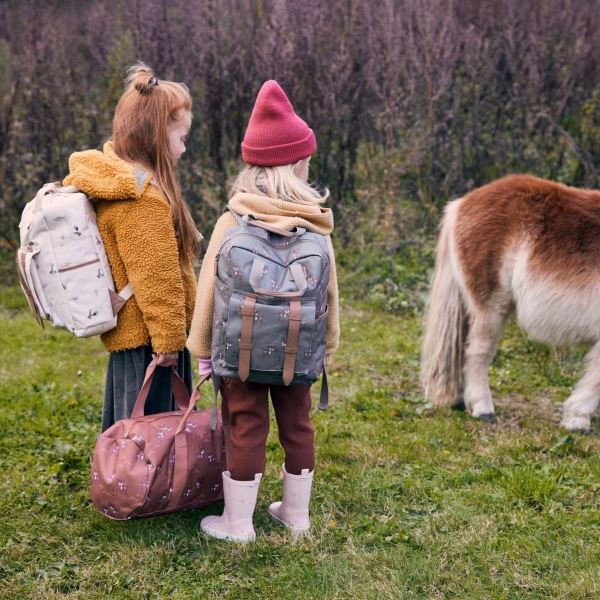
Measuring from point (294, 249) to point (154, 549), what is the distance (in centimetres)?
130

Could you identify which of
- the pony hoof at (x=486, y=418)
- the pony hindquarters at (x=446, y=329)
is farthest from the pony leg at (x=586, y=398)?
the pony hindquarters at (x=446, y=329)

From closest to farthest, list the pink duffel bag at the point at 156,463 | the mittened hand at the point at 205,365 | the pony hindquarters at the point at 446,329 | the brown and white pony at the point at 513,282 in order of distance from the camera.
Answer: the pink duffel bag at the point at 156,463, the mittened hand at the point at 205,365, the brown and white pony at the point at 513,282, the pony hindquarters at the point at 446,329

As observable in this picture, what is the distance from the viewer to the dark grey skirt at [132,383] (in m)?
2.97

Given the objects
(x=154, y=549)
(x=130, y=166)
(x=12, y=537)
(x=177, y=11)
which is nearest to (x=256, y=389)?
(x=154, y=549)

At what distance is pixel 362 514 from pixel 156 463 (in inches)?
39.1

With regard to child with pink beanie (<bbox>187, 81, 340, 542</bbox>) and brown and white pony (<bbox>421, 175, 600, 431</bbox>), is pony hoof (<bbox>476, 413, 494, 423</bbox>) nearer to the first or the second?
brown and white pony (<bbox>421, 175, 600, 431</bbox>)

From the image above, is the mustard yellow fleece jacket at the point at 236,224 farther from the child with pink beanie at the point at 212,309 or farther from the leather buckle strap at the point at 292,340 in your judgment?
the leather buckle strap at the point at 292,340

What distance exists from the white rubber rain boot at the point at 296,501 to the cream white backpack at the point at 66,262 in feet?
3.14

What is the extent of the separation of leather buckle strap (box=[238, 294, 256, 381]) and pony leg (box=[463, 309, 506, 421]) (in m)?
2.10

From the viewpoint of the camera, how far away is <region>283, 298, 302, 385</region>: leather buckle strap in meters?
2.46

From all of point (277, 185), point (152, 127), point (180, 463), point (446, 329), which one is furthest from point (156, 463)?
point (446, 329)

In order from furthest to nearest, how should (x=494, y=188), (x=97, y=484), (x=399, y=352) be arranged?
(x=399, y=352) → (x=494, y=188) → (x=97, y=484)

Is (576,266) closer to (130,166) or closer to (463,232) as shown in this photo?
(463,232)

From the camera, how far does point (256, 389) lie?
9.01 ft
